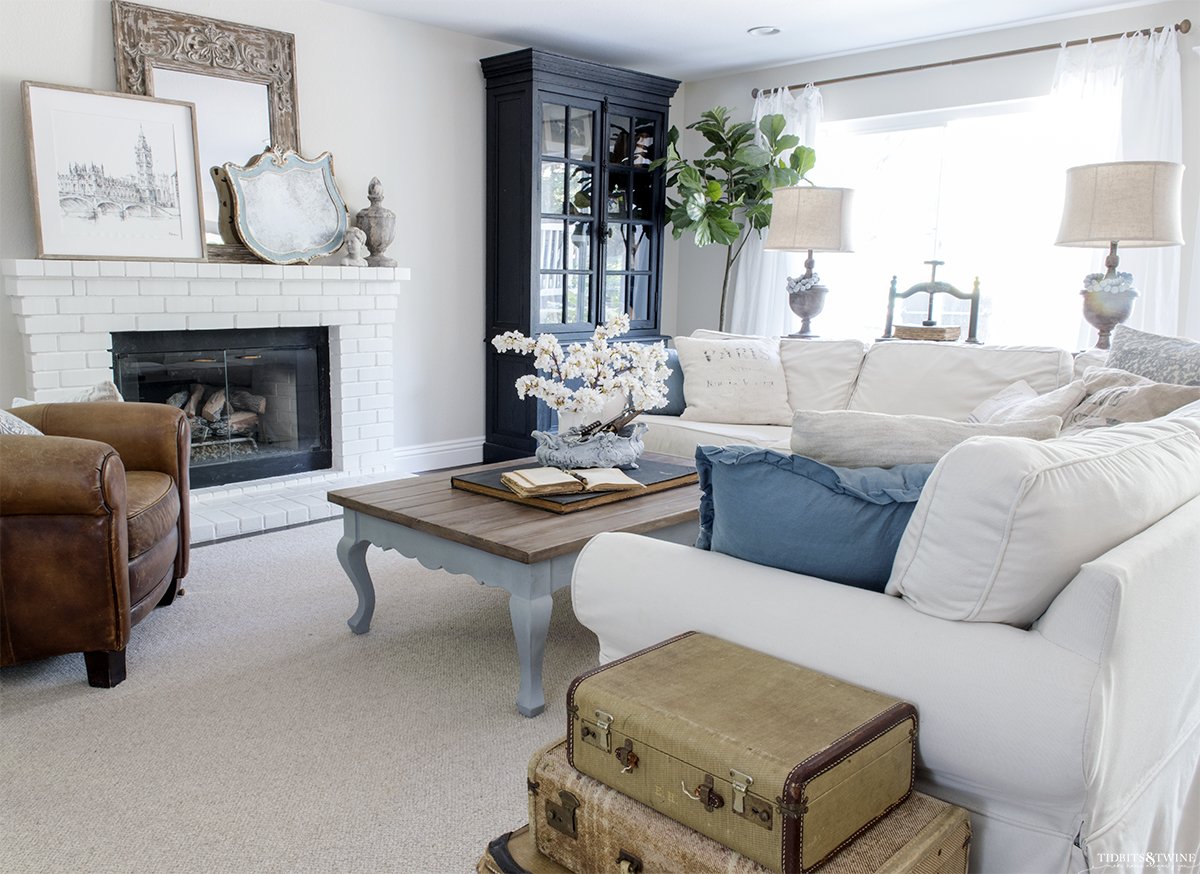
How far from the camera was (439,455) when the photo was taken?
5426 mm

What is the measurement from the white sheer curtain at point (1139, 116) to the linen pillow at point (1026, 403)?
141 centimetres

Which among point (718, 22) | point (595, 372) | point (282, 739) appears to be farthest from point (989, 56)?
point (282, 739)

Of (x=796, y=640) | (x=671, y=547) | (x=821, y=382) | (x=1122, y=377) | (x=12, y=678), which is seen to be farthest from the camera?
(x=821, y=382)

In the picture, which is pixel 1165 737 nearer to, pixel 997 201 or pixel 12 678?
pixel 12 678

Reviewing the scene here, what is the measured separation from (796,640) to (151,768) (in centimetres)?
152

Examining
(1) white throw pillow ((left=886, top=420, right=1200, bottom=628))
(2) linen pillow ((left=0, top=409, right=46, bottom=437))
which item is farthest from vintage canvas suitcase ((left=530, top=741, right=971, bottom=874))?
(2) linen pillow ((left=0, top=409, right=46, bottom=437))

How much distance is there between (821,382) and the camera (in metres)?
4.14

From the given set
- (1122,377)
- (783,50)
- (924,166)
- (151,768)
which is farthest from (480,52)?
(151,768)

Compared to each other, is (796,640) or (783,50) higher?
(783,50)

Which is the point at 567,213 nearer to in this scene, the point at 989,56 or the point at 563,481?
the point at 989,56

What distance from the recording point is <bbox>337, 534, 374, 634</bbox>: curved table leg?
2.76 metres


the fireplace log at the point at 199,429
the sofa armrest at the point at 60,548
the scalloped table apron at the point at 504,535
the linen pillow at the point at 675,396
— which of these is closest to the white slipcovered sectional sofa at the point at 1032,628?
the scalloped table apron at the point at 504,535

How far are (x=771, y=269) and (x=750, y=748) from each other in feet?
16.5

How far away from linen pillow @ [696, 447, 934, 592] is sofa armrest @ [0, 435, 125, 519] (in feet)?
5.23
